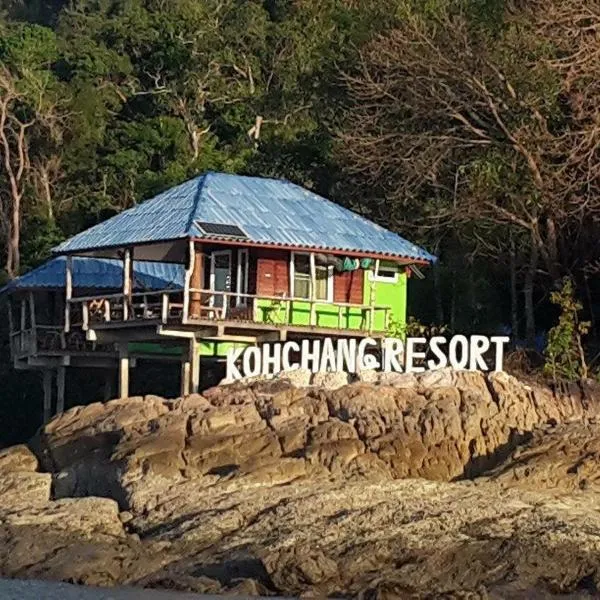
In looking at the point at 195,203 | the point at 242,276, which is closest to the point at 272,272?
the point at 242,276

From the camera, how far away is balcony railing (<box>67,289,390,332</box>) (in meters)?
35.3

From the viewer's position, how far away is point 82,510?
29.1 m

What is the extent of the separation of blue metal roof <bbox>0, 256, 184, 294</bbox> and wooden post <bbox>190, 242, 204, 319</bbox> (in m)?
3.87

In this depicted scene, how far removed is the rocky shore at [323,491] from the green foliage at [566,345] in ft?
5.03

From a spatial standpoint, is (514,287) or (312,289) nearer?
(312,289)

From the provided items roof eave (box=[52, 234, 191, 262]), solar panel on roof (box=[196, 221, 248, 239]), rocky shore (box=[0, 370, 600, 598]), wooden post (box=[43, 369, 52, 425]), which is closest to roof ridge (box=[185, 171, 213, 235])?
solar panel on roof (box=[196, 221, 248, 239])

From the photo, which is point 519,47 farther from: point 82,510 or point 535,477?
point 82,510

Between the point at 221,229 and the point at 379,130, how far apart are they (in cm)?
756

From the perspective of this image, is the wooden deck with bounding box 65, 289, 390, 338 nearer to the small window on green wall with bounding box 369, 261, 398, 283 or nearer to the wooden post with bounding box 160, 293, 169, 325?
the wooden post with bounding box 160, 293, 169, 325

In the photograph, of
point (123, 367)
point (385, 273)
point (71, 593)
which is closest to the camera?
point (71, 593)

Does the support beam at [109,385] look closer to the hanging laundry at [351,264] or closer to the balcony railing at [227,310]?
the balcony railing at [227,310]

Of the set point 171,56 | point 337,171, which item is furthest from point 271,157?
point 171,56

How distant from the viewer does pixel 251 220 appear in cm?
3612

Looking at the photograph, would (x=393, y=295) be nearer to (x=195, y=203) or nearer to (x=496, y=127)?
→ (x=496, y=127)
